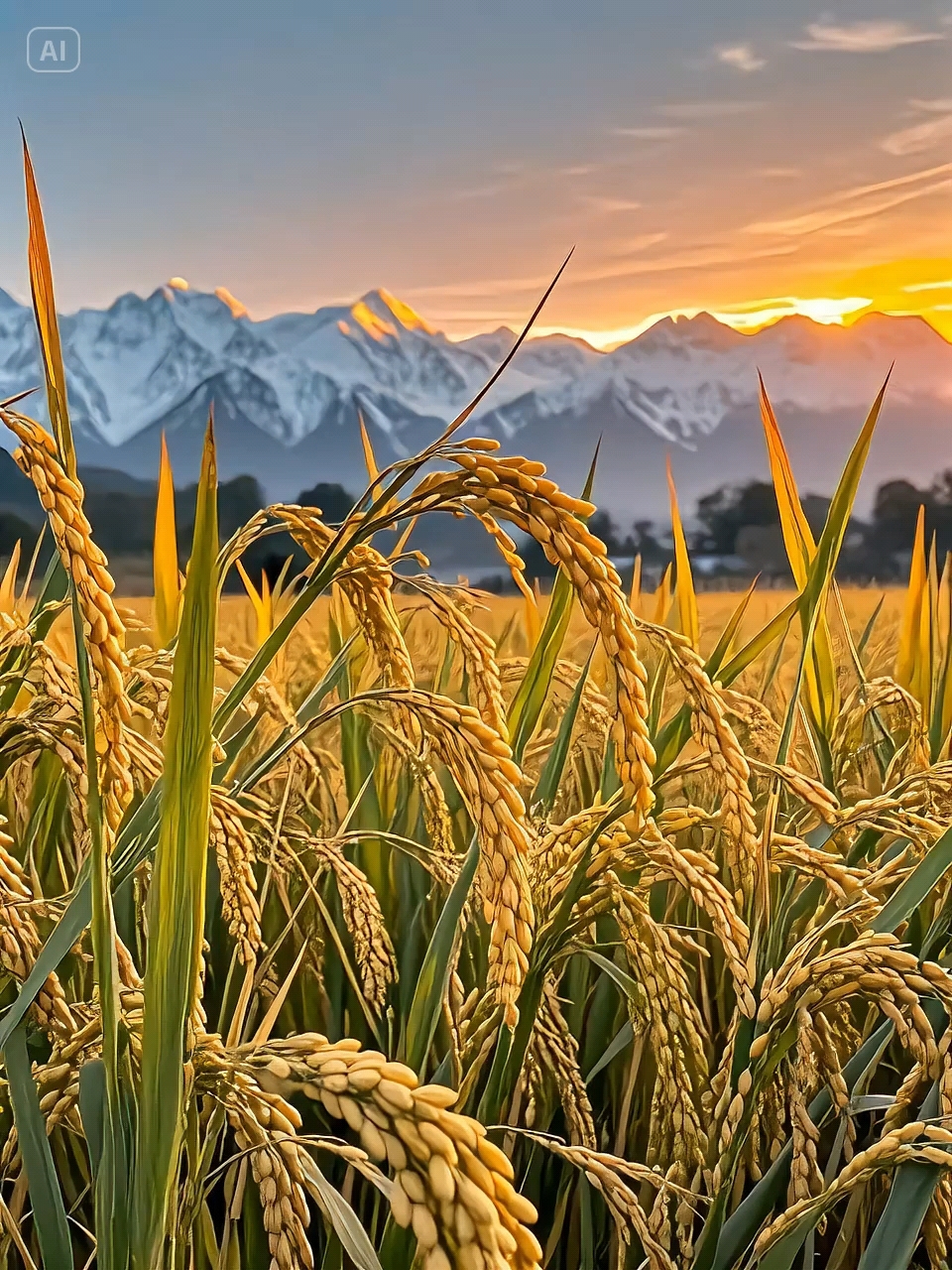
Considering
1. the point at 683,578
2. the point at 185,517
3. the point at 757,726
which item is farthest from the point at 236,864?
the point at 185,517

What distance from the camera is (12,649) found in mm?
584

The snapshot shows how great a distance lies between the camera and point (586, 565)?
307 mm

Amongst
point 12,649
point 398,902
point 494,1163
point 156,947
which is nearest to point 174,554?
point 398,902

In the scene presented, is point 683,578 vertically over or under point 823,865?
over

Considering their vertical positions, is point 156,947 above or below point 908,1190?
above

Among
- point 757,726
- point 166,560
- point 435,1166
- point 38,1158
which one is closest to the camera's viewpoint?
point 435,1166

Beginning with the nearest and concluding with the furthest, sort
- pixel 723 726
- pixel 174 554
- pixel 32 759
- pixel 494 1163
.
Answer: pixel 494 1163, pixel 723 726, pixel 32 759, pixel 174 554

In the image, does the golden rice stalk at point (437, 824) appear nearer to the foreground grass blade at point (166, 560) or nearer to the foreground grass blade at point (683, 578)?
the foreground grass blade at point (683, 578)

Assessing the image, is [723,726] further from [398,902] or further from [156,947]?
[398,902]

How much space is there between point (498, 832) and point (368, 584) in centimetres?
19

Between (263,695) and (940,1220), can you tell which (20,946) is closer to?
(263,695)

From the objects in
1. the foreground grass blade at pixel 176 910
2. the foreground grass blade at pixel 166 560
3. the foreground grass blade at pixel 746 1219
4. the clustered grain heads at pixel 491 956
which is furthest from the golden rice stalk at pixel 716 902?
the foreground grass blade at pixel 166 560

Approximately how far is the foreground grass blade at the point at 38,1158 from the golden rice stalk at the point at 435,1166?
184mm

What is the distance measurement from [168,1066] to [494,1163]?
12 cm
